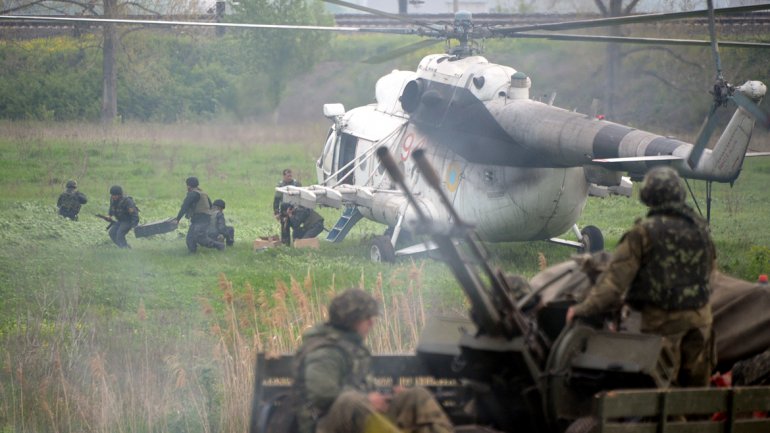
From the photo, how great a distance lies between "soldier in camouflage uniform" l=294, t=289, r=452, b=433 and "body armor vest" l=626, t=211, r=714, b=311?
1.59 metres

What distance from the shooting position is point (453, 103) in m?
16.0

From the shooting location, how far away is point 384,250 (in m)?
16.5

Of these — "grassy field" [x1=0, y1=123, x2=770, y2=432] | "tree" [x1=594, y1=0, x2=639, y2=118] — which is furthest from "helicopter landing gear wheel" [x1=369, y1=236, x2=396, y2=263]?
"tree" [x1=594, y1=0, x2=639, y2=118]

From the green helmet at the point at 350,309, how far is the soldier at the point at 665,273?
49.9 inches

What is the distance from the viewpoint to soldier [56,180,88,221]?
A: 20.0 m

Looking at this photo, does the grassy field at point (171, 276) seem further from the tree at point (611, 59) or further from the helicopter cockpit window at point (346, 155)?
the tree at point (611, 59)

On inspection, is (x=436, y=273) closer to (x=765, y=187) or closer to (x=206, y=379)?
(x=206, y=379)

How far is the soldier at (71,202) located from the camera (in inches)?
786

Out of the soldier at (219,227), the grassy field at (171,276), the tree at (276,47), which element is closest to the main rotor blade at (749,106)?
the grassy field at (171,276)

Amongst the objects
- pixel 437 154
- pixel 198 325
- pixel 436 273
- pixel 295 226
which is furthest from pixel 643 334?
pixel 295 226

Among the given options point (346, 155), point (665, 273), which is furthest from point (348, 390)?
point (346, 155)

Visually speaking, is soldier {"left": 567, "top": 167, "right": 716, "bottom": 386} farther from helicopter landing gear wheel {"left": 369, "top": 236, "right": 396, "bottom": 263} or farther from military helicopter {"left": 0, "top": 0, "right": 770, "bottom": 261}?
helicopter landing gear wheel {"left": 369, "top": 236, "right": 396, "bottom": 263}

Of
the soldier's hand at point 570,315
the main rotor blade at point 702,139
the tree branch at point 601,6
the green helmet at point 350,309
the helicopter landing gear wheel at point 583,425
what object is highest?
the tree branch at point 601,6

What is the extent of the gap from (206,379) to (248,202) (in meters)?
12.5
